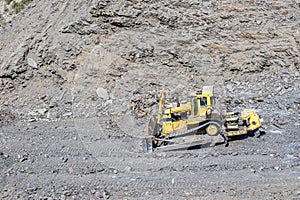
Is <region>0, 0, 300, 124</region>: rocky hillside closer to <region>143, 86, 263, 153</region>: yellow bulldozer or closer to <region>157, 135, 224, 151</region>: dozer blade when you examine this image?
<region>143, 86, 263, 153</region>: yellow bulldozer

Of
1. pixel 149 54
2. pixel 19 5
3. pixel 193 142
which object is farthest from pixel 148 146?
pixel 19 5

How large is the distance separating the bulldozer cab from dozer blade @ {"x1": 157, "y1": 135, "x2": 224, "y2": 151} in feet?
1.79

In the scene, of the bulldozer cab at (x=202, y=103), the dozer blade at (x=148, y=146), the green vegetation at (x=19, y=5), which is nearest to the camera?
the bulldozer cab at (x=202, y=103)

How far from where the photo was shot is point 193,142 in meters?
10.1

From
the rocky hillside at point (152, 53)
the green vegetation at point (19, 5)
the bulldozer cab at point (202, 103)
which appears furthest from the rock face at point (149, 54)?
the green vegetation at point (19, 5)

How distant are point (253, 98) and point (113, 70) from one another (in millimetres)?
4334

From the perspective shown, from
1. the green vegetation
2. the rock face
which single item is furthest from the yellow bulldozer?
the green vegetation

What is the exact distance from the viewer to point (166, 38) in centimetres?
1360

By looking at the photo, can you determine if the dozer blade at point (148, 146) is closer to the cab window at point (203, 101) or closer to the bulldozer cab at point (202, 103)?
the bulldozer cab at point (202, 103)

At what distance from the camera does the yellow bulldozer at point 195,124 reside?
398 inches

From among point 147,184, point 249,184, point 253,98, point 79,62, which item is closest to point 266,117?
point 253,98

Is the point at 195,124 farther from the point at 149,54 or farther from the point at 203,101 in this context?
the point at 149,54

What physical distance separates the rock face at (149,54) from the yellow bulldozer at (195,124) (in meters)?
2.92

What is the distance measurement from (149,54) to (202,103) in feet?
13.0
